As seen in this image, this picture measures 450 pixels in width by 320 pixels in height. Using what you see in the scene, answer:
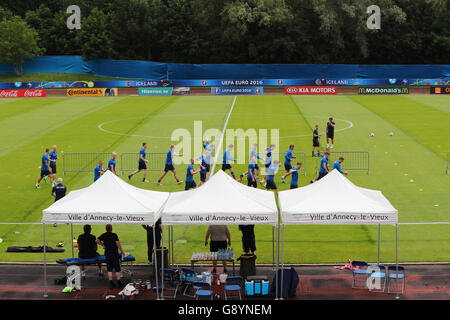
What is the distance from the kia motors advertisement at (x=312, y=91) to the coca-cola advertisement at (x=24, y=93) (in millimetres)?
25864

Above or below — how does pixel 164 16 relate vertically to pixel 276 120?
above

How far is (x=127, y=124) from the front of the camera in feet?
139

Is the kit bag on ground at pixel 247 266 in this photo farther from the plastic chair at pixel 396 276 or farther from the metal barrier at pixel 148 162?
the metal barrier at pixel 148 162

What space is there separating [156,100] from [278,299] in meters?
46.6

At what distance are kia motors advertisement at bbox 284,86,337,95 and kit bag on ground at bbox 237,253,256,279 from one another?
4870 centimetres

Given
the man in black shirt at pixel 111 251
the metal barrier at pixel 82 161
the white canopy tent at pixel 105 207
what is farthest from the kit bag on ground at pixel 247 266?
the metal barrier at pixel 82 161

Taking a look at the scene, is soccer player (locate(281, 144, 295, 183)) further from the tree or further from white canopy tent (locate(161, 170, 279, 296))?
the tree

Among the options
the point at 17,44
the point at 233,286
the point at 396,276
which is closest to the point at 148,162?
the point at 233,286

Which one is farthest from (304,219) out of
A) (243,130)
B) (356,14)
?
(356,14)

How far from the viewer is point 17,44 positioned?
83.4m

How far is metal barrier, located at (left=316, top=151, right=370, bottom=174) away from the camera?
94.0 feet

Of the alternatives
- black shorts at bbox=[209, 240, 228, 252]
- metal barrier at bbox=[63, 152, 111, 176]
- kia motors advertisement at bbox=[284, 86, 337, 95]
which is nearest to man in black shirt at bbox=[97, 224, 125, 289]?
black shorts at bbox=[209, 240, 228, 252]

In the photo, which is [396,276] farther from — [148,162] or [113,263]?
[148,162]
